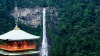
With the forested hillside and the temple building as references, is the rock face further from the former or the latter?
the temple building

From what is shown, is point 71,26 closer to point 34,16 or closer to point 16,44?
point 34,16

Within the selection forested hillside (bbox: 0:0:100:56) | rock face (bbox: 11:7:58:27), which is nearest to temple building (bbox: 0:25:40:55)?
forested hillside (bbox: 0:0:100:56)

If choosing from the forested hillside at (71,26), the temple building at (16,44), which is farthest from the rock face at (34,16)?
the temple building at (16,44)

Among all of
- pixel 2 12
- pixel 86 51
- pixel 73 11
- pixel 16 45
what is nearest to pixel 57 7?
pixel 73 11

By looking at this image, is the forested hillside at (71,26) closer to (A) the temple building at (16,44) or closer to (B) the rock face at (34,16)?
(B) the rock face at (34,16)

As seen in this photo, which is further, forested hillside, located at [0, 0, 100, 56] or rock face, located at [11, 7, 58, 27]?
rock face, located at [11, 7, 58, 27]
